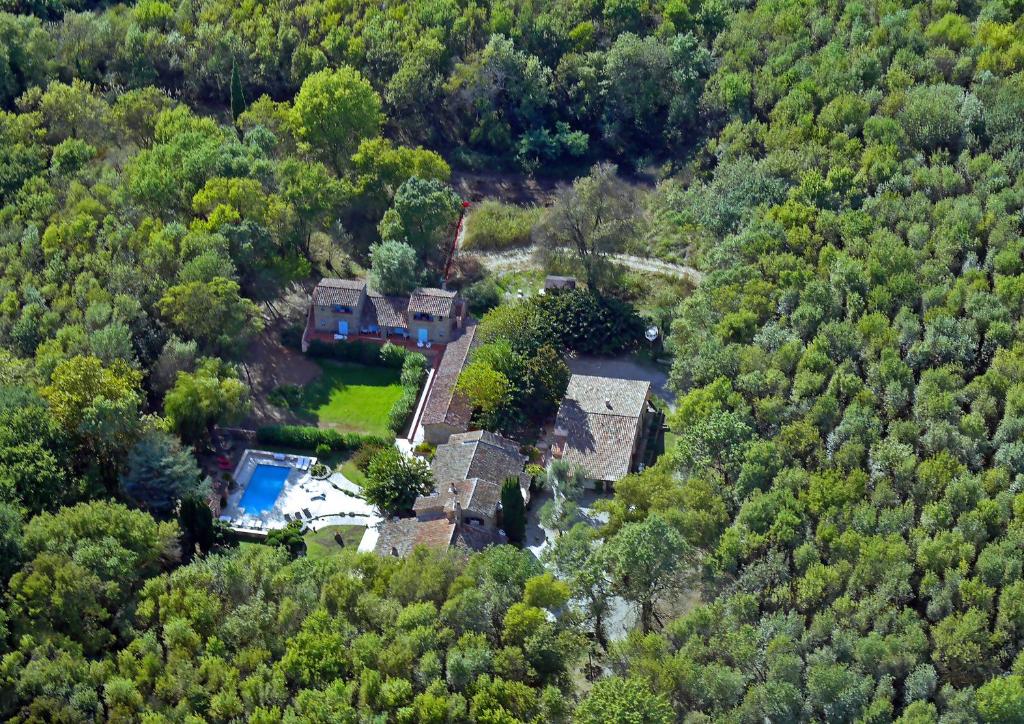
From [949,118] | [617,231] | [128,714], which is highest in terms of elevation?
[949,118]

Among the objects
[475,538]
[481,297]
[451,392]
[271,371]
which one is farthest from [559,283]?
[475,538]

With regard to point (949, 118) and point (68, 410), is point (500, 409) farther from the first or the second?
point (949, 118)

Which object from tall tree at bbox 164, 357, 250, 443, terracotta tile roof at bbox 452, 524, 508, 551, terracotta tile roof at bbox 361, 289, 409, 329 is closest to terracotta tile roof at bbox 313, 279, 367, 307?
terracotta tile roof at bbox 361, 289, 409, 329

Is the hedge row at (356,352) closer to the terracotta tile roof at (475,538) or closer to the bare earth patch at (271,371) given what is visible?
the bare earth patch at (271,371)

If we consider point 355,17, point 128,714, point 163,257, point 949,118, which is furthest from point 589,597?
point 355,17

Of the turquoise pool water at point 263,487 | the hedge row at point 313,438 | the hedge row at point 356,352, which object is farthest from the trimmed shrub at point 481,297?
the turquoise pool water at point 263,487

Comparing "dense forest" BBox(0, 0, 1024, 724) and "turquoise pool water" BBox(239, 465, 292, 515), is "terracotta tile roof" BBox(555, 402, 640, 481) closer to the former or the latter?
"dense forest" BBox(0, 0, 1024, 724)
